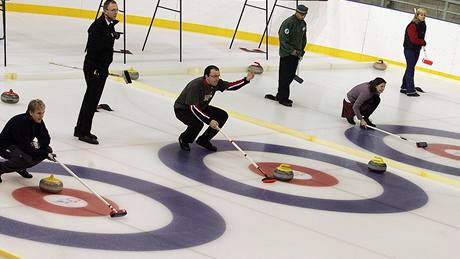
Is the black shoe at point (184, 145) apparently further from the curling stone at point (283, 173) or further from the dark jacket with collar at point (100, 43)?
the curling stone at point (283, 173)

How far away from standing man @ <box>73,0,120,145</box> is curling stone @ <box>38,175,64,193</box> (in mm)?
2323

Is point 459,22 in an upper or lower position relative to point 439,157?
upper

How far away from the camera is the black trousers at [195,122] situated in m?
11.9

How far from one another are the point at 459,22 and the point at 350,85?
3.47 m

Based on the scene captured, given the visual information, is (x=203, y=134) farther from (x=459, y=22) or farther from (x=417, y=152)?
(x=459, y=22)

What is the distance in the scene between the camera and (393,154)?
13.3m

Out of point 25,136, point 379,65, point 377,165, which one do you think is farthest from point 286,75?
point 25,136

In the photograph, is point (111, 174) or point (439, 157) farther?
point (439, 157)

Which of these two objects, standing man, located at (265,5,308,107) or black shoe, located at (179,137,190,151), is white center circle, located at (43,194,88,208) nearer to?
black shoe, located at (179,137,190,151)

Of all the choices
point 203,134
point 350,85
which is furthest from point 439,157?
point 350,85

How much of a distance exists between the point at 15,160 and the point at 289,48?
24.4 ft

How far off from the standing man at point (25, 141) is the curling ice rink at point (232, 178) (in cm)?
32

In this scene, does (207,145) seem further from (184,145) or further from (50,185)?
(50,185)

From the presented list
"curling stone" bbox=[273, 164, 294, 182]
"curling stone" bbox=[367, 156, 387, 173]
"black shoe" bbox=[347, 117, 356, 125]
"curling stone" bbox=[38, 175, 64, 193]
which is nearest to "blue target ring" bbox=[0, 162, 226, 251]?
"curling stone" bbox=[38, 175, 64, 193]
